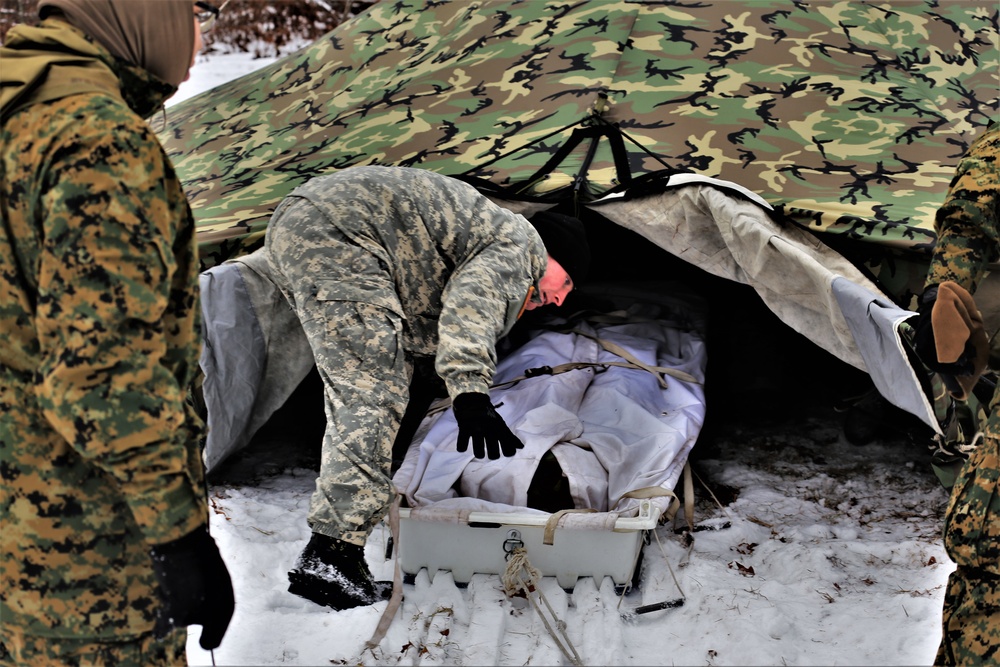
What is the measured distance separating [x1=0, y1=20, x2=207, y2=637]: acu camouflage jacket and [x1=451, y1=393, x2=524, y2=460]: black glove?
96 centimetres

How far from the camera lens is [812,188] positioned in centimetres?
339

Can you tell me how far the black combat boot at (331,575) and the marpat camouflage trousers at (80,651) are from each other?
28.9 inches

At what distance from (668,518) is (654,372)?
0.65 m

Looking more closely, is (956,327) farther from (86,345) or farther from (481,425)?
(86,345)

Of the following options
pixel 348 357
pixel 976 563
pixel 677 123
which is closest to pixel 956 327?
pixel 976 563

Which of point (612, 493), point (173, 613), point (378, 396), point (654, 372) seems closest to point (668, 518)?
point (612, 493)

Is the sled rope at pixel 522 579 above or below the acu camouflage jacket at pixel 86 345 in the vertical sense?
below

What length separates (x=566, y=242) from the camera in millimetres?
3090

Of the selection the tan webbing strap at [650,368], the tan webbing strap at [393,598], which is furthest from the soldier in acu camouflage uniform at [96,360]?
the tan webbing strap at [650,368]

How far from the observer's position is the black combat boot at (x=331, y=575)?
7.11 feet

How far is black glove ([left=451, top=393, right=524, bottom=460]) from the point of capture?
233 cm

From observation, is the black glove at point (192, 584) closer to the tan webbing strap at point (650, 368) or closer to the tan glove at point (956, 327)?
the tan glove at point (956, 327)

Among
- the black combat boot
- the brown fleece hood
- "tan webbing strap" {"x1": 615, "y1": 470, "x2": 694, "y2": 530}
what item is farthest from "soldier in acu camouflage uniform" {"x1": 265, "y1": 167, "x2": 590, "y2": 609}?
the brown fleece hood

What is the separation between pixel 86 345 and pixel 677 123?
9.45ft
